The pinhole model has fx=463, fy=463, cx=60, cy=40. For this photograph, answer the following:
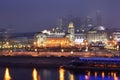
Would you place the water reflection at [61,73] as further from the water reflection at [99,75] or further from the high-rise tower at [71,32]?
the high-rise tower at [71,32]

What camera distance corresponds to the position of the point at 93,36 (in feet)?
163

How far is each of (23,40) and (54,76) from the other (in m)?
29.6

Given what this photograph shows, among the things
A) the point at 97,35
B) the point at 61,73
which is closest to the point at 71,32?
the point at 97,35

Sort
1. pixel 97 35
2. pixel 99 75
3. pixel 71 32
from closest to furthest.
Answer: pixel 99 75, pixel 97 35, pixel 71 32

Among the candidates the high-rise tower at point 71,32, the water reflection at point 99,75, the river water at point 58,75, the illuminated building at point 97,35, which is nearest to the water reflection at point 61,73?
the river water at point 58,75

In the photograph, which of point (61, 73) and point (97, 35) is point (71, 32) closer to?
point (97, 35)

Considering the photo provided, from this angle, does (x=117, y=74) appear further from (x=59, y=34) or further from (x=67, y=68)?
(x=59, y=34)

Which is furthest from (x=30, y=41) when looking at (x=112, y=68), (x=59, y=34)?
(x=112, y=68)

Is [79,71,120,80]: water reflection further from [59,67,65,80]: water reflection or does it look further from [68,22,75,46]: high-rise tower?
[68,22,75,46]: high-rise tower

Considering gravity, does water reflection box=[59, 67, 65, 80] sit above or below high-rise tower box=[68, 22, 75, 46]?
below

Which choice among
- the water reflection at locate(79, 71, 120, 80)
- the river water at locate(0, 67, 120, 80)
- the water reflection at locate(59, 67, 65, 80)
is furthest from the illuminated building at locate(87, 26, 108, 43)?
the water reflection at locate(79, 71, 120, 80)

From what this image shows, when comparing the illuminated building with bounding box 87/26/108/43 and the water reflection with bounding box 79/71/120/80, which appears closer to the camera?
the water reflection with bounding box 79/71/120/80

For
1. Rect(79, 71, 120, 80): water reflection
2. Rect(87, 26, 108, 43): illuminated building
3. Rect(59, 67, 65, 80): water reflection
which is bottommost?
Rect(79, 71, 120, 80): water reflection

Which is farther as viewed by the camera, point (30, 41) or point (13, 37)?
point (13, 37)
